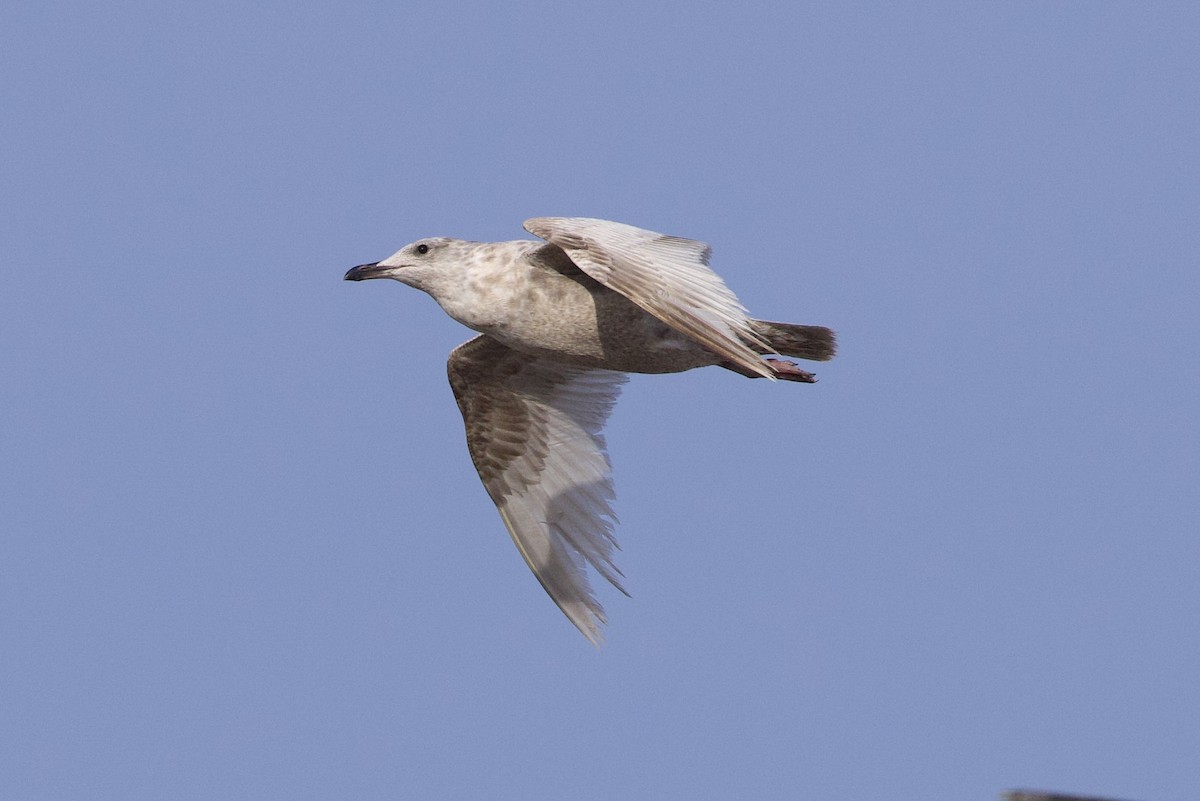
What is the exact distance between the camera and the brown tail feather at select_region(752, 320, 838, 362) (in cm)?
1448

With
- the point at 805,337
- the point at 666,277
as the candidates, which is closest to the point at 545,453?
the point at 805,337

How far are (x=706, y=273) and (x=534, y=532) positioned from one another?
367 cm

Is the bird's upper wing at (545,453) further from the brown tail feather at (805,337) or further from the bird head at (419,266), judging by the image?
the brown tail feather at (805,337)

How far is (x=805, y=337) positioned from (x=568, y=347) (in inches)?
75.4

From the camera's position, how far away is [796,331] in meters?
14.5

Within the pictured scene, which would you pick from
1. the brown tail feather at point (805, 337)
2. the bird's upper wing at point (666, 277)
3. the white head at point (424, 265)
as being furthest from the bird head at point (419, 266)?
the brown tail feather at point (805, 337)

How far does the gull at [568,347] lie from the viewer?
503 inches

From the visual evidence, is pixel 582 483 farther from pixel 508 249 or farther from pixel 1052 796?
pixel 1052 796

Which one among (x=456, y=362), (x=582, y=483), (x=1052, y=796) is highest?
(x=456, y=362)

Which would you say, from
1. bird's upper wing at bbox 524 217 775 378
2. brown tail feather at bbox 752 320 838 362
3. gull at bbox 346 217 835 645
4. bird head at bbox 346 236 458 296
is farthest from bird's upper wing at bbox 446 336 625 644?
bird's upper wing at bbox 524 217 775 378

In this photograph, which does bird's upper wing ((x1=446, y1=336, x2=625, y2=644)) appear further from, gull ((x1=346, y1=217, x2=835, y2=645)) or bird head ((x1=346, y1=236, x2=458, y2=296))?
bird head ((x1=346, y1=236, x2=458, y2=296))

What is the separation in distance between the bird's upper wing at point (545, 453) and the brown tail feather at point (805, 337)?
205 centimetres

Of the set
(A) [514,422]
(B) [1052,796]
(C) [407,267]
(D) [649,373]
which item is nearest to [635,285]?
(D) [649,373]

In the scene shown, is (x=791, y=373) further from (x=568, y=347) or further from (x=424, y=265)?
(x=424, y=265)
